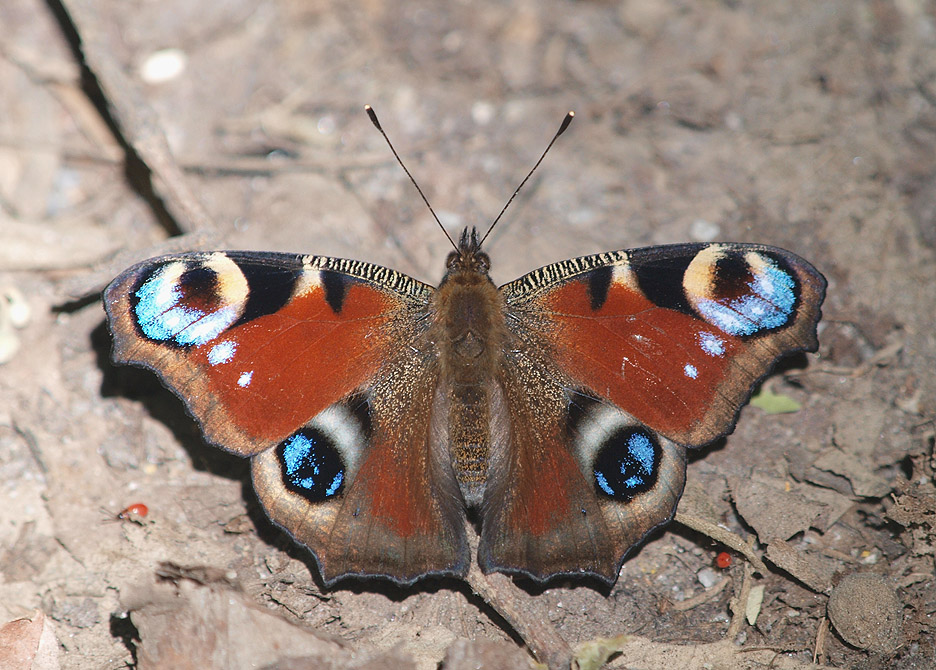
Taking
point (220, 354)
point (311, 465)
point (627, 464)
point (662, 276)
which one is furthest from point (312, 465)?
point (662, 276)

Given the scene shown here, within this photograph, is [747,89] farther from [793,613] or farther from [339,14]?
[793,613]

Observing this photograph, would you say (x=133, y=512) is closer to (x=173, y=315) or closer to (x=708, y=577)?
(x=173, y=315)

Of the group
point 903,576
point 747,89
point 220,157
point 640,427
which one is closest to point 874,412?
point 903,576

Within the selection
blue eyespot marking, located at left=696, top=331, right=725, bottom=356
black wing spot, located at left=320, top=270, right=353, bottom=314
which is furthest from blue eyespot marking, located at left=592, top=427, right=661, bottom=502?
black wing spot, located at left=320, top=270, right=353, bottom=314

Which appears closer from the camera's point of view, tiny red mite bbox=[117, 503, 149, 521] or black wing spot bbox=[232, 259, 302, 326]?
black wing spot bbox=[232, 259, 302, 326]

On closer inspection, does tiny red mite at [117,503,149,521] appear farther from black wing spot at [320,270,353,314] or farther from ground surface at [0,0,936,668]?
black wing spot at [320,270,353,314]

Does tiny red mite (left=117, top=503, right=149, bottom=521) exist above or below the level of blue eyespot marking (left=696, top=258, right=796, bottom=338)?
below
